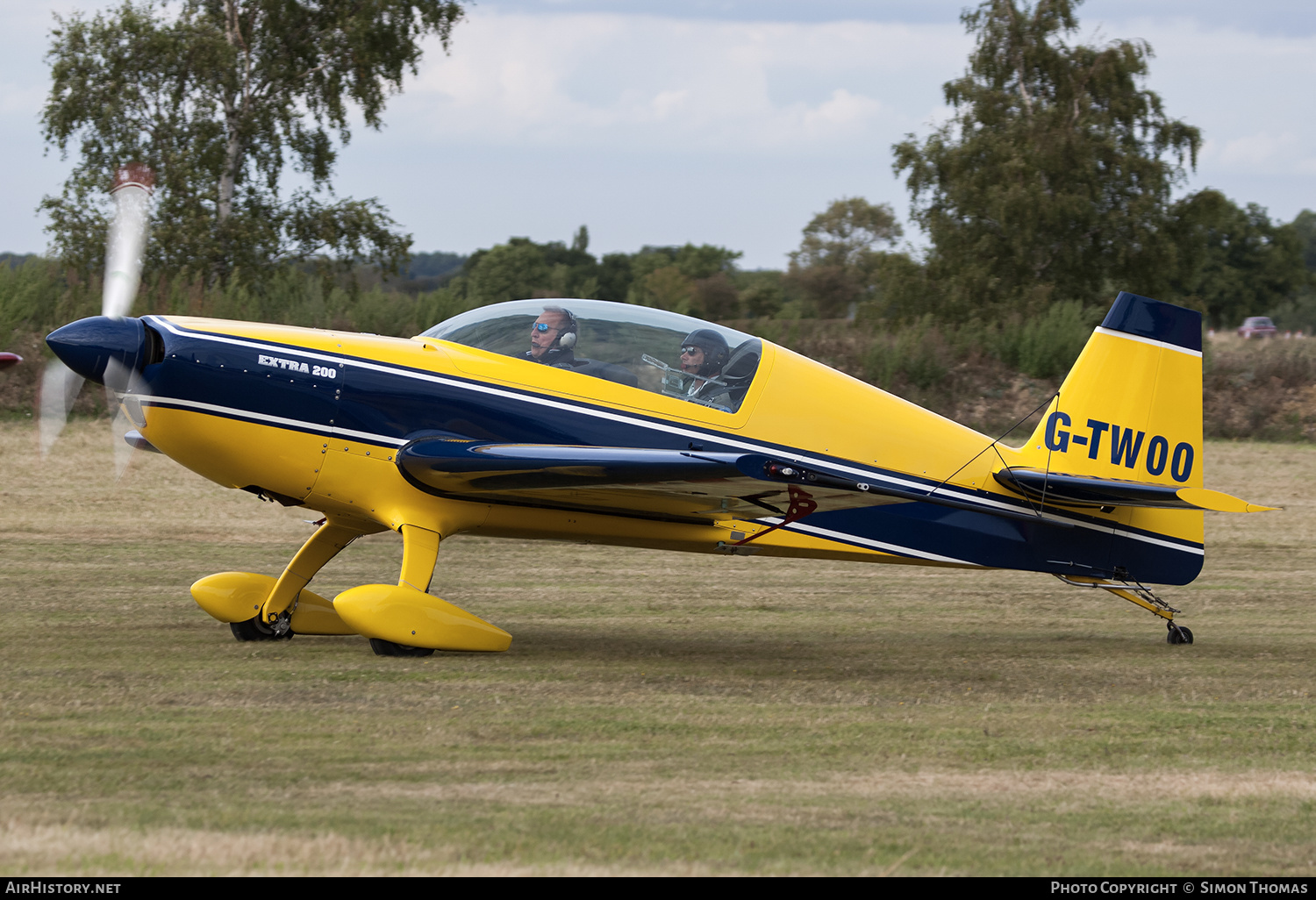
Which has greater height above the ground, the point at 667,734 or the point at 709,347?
the point at 709,347

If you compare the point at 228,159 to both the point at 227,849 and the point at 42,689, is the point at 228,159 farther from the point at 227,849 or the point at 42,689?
the point at 227,849

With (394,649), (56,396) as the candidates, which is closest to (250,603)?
(394,649)

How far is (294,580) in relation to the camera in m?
8.02

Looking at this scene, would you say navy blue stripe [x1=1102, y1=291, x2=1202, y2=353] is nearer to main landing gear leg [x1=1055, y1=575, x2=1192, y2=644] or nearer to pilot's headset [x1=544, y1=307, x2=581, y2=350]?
main landing gear leg [x1=1055, y1=575, x2=1192, y2=644]

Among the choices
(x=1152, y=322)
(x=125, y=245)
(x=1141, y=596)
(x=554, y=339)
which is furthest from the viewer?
(x=1141, y=596)

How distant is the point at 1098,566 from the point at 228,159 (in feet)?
86.1

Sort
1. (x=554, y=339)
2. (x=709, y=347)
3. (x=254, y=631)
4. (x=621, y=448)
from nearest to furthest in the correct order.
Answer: (x=621, y=448), (x=554, y=339), (x=709, y=347), (x=254, y=631)

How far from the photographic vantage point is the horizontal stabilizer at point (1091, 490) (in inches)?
312

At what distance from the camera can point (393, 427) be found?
7.42 m

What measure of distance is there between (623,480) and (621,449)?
43 centimetres

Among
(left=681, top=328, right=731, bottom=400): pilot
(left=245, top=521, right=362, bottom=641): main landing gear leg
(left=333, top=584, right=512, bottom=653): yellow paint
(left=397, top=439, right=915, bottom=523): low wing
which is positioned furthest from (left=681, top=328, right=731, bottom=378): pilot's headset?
(left=245, top=521, right=362, bottom=641): main landing gear leg

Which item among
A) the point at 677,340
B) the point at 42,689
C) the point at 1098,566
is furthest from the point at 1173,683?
the point at 42,689

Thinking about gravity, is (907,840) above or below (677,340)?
below

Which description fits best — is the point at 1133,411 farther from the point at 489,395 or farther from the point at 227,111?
the point at 227,111
